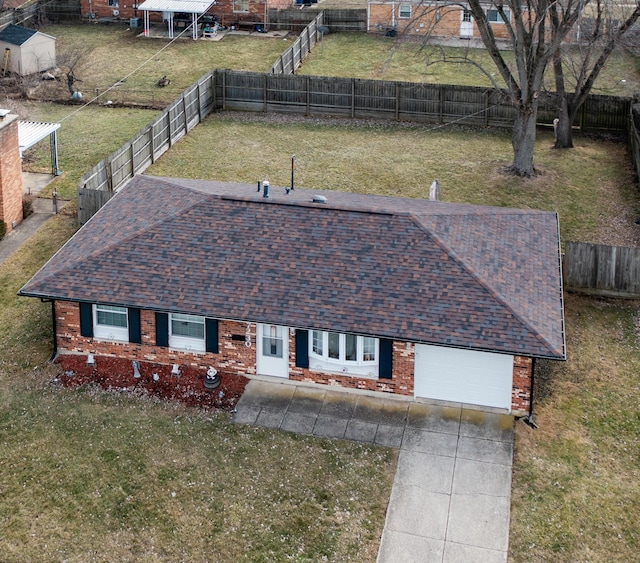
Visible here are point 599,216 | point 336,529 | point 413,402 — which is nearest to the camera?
point 336,529

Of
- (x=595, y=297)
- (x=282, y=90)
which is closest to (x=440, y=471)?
(x=595, y=297)

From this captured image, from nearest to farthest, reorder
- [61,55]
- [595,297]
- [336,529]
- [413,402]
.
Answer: [336,529], [413,402], [595,297], [61,55]

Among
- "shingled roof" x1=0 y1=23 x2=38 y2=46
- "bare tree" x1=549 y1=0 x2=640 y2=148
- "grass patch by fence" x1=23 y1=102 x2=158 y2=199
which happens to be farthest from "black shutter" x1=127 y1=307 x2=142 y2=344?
"shingled roof" x1=0 y1=23 x2=38 y2=46

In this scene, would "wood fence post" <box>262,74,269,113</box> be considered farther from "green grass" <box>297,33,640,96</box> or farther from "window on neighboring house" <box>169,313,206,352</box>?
"window on neighboring house" <box>169,313,206,352</box>

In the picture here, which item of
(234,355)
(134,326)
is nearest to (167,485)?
(234,355)

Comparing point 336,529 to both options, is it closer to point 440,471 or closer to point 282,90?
point 440,471

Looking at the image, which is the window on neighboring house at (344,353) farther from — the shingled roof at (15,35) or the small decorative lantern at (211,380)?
the shingled roof at (15,35)

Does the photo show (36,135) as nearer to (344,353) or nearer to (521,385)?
(344,353)
